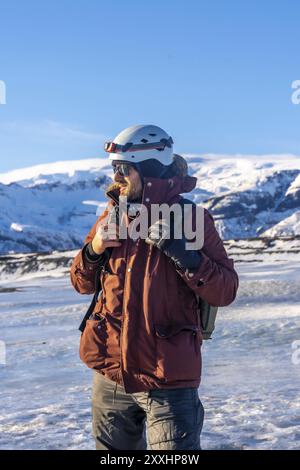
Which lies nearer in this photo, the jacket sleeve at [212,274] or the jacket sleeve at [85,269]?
the jacket sleeve at [212,274]

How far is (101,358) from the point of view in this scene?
445 cm

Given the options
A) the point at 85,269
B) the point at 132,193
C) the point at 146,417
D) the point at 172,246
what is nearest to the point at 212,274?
the point at 172,246

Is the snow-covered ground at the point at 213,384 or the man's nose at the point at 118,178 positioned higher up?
the man's nose at the point at 118,178

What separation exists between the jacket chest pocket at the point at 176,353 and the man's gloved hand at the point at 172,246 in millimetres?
400

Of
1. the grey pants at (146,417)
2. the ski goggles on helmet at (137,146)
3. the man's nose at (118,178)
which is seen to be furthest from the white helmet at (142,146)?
the grey pants at (146,417)

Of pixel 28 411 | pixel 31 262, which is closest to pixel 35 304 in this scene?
pixel 28 411

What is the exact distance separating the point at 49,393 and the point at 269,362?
425cm

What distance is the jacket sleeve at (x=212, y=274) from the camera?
4230mm

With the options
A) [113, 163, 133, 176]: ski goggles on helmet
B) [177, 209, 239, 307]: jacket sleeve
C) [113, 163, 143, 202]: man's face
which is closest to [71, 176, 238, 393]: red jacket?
[177, 209, 239, 307]: jacket sleeve

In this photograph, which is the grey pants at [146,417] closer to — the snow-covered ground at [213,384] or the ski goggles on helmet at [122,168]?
the ski goggles on helmet at [122,168]

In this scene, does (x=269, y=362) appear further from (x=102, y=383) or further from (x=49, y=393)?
(x=102, y=383)

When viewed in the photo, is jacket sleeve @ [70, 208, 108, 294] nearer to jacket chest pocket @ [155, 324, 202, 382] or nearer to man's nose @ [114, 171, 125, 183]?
man's nose @ [114, 171, 125, 183]

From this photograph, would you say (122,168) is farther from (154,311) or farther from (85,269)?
(154,311)

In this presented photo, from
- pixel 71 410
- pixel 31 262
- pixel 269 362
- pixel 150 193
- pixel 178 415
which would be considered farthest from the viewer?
pixel 31 262
